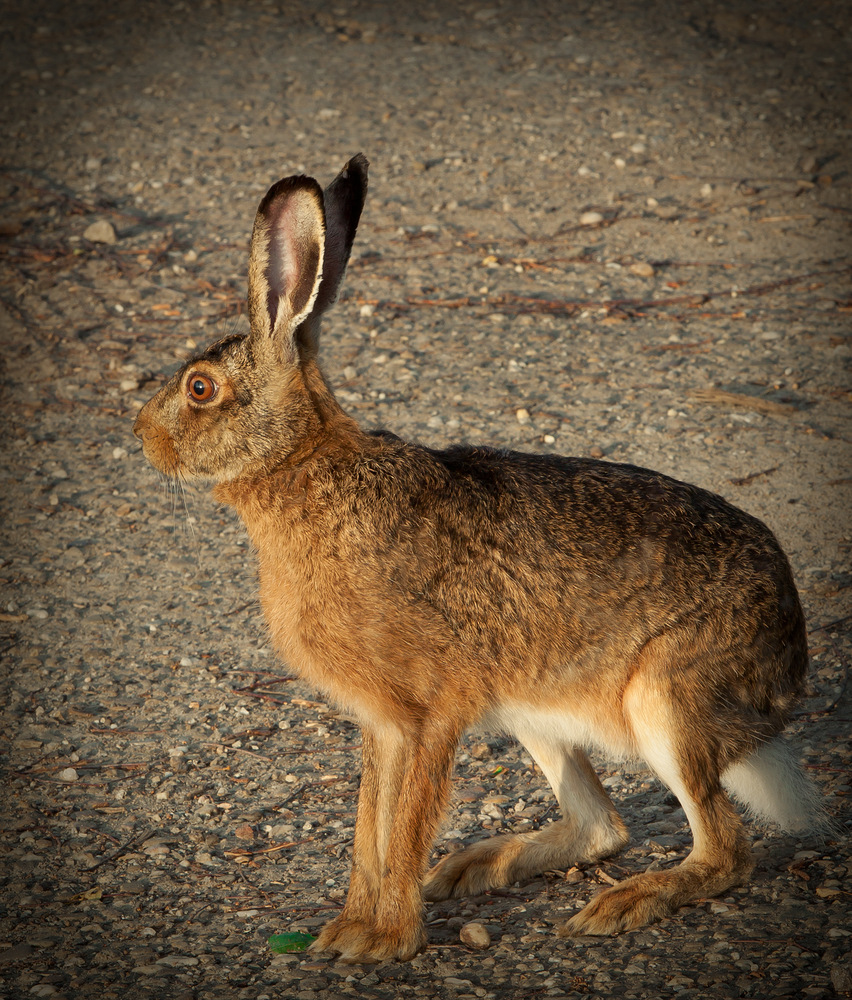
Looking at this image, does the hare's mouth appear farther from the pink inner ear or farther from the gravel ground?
the pink inner ear

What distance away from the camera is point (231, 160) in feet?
31.6

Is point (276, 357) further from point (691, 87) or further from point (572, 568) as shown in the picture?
point (691, 87)

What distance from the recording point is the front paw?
337 cm

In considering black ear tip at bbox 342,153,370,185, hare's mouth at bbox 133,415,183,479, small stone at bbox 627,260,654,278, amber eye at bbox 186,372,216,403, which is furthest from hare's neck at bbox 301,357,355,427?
small stone at bbox 627,260,654,278

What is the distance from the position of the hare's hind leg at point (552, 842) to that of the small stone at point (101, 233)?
583cm

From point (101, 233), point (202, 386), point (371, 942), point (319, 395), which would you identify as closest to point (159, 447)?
point (202, 386)

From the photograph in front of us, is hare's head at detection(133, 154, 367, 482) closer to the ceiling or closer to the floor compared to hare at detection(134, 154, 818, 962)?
closer to the ceiling

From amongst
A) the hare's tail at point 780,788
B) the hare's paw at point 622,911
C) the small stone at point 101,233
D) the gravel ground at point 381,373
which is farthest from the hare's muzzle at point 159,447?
the small stone at point 101,233

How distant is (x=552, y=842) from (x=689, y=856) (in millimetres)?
508

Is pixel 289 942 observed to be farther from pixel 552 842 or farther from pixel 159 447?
pixel 159 447

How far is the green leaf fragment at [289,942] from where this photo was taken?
343 centimetres

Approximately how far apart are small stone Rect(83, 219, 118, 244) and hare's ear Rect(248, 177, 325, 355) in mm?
5203

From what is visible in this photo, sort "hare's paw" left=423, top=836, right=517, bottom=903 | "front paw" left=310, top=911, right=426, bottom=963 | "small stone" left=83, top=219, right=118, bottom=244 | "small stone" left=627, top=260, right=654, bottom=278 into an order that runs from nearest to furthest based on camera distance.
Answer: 1. "front paw" left=310, top=911, right=426, bottom=963
2. "hare's paw" left=423, top=836, right=517, bottom=903
3. "small stone" left=627, top=260, right=654, bottom=278
4. "small stone" left=83, top=219, right=118, bottom=244

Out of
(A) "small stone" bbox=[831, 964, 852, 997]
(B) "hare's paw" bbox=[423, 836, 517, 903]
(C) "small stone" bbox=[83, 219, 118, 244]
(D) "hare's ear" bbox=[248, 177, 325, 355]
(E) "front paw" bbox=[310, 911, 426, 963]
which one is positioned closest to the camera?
(A) "small stone" bbox=[831, 964, 852, 997]
